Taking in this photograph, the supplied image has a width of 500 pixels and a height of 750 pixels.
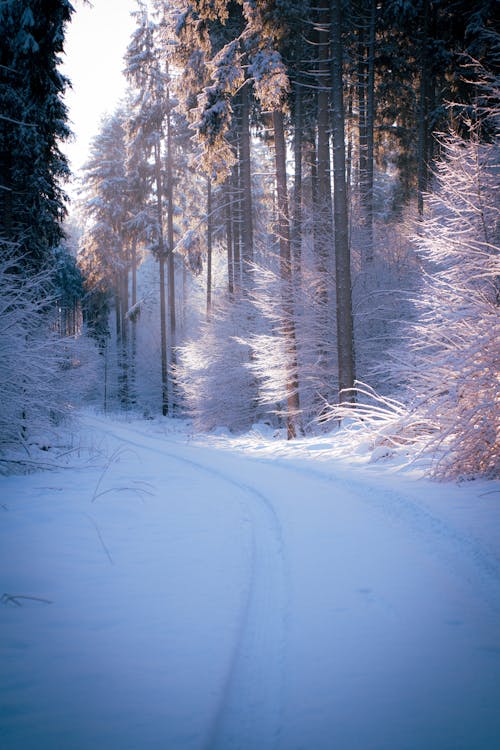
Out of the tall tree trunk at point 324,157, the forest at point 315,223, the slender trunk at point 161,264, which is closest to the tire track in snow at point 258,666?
the forest at point 315,223

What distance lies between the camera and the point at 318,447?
332 inches

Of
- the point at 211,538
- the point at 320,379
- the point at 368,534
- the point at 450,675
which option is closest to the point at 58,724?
the point at 450,675

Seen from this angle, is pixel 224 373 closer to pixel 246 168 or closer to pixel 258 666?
pixel 246 168

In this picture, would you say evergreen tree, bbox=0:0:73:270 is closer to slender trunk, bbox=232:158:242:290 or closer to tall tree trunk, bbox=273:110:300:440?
tall tree trunk, bbox=273:110:300:440

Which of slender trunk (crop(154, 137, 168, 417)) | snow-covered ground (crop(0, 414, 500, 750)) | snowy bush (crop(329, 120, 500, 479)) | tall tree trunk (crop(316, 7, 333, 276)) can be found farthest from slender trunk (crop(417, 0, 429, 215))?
slender trunk (crop(154, 137, 168, 417))

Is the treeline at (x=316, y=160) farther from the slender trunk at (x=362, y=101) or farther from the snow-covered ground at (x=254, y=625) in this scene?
the snow-covered ground at (x=254, y=625)

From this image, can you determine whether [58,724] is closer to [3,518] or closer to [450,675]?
[450,675]

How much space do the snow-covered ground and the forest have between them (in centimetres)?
229

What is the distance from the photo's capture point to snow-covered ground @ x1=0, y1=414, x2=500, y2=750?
1.55 metres

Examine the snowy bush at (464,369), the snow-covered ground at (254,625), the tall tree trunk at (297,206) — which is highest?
the tall tree trunk at (297,206)

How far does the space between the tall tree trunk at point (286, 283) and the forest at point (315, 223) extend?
64 millimetres

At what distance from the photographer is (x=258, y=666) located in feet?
6.24

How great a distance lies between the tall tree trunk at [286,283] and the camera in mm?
12117

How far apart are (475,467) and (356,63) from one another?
51.4 feet
